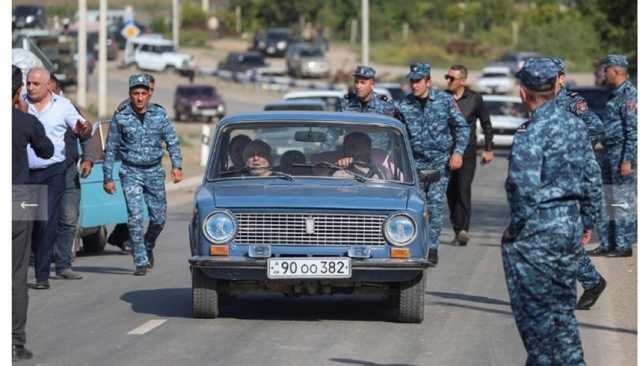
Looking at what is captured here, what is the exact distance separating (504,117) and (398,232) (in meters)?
31.6

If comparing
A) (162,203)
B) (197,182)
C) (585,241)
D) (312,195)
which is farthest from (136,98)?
(197,182)

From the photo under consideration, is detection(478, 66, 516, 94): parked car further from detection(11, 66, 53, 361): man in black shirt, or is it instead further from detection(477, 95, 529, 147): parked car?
detection(11, 66, 53, 361): man in black shirt

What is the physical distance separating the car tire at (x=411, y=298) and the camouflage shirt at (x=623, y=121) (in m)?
5.02

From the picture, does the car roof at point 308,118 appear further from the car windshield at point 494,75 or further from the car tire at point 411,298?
the car windshield at point 494,75

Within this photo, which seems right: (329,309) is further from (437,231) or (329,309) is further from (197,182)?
(197,182)

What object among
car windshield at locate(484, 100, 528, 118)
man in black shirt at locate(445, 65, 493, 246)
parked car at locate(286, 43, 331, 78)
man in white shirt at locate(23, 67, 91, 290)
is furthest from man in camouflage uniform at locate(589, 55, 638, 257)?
parked car at locate(286, 43, 331, 78)

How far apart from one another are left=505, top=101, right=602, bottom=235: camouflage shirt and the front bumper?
11.3 ft

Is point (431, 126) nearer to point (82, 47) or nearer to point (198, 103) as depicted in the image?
point (82, 47)

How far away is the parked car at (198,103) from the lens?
5816 centimetres

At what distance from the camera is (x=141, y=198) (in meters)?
15.4

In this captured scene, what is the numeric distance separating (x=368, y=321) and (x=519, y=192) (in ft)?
13.9

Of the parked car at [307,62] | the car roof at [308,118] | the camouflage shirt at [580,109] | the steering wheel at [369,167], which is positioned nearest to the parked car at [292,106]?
the camouflage shirt at [580,109]

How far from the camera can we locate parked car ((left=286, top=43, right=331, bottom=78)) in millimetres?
81125

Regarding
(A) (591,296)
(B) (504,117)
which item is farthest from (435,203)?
(B) (504,117)
